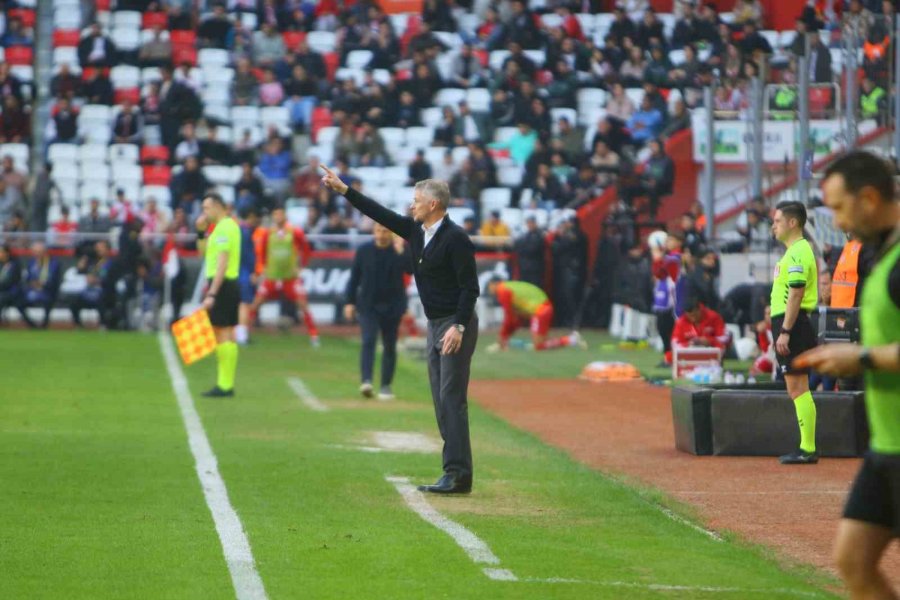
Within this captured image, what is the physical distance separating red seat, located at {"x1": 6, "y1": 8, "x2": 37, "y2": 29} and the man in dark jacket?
21.5 metres

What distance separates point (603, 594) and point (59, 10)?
108 feet

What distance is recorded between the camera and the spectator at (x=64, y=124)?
1362 inches

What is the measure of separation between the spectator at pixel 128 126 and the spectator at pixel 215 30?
10.1 feet

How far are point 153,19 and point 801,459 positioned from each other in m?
27.7

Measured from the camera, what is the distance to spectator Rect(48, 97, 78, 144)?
3459 cm

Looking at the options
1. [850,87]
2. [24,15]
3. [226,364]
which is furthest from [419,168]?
[226,364]

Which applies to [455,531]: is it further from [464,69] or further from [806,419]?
[464,69]

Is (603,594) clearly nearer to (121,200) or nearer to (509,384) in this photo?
(509,384)

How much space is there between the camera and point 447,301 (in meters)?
11.3

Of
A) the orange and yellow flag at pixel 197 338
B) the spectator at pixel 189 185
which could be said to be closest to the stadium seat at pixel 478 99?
the spectator at pixel 189 185

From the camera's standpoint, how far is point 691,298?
21266 millimetres

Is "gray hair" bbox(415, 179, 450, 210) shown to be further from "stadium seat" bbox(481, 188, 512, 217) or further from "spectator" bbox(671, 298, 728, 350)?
"stadium seat" bbox(481, 188, 512, 217)

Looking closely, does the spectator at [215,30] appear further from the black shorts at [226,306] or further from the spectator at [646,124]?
the black shorts at [226,306]

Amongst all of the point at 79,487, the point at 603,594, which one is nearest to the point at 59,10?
the point at 79,487
